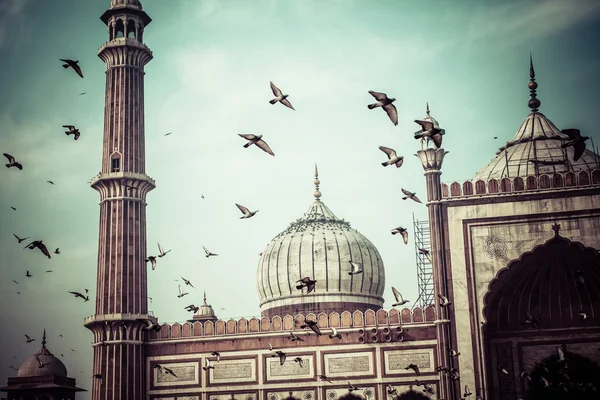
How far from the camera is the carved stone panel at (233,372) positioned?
30344 millimetres

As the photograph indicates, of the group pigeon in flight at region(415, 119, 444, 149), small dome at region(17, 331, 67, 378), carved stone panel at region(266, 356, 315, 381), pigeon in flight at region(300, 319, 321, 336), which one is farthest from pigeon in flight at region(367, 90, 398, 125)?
small dome at region(17, 331, 67, 378)

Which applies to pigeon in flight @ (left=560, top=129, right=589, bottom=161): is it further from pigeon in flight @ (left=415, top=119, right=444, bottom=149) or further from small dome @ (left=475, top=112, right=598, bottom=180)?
small dome @ (left=475, top=112, right=598, bottom=180)

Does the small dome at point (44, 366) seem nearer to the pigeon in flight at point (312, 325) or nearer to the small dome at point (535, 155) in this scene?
the pigeon in flight at point (312, 325)

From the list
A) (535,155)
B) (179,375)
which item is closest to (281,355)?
(179,375)

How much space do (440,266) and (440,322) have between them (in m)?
1.72

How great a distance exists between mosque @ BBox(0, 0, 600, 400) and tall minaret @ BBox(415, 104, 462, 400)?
0.04 m

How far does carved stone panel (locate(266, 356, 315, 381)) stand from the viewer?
98.2ft

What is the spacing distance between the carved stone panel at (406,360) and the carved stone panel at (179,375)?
20.3 ft

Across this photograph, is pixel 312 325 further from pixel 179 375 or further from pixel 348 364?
pixel 179 375

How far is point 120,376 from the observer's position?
30172mm

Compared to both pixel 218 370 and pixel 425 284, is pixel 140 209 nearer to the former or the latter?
pixel 218 370

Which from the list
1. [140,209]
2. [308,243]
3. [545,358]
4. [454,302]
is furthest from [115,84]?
[545,358]

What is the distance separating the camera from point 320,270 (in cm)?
3541

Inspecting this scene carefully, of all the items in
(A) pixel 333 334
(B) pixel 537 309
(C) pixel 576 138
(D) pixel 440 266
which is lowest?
(A) pixel 333 334
